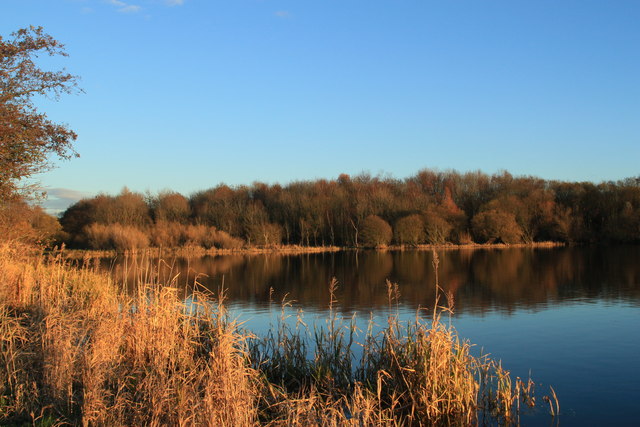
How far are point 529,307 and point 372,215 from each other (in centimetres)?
3959

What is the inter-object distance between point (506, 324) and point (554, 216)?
44.3 m

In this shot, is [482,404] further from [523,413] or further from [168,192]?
[168,192]

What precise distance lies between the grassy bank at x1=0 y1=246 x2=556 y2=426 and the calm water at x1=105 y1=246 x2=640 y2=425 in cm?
82

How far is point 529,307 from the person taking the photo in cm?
1775

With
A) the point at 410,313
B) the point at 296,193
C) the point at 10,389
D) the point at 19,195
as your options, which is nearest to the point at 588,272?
the point at 410,313

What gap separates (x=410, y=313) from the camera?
51.9 ft

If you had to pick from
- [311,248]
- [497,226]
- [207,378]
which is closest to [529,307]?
[207,378]

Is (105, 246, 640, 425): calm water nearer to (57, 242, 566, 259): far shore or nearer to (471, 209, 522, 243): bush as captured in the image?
(57, 242, 566, 259): far shore

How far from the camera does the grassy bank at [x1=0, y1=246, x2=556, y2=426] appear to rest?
5.61 m

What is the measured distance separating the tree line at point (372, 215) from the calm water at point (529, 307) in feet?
66.0

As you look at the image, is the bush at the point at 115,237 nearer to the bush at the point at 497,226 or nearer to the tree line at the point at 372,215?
the tree line at the point at 372,215

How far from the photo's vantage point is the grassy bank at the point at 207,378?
561 cm

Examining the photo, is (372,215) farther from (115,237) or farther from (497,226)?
(115,237)

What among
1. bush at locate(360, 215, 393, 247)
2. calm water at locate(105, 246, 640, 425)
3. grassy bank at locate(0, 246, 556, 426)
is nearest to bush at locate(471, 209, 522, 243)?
bush at locate(360, 215, 393, 247)
